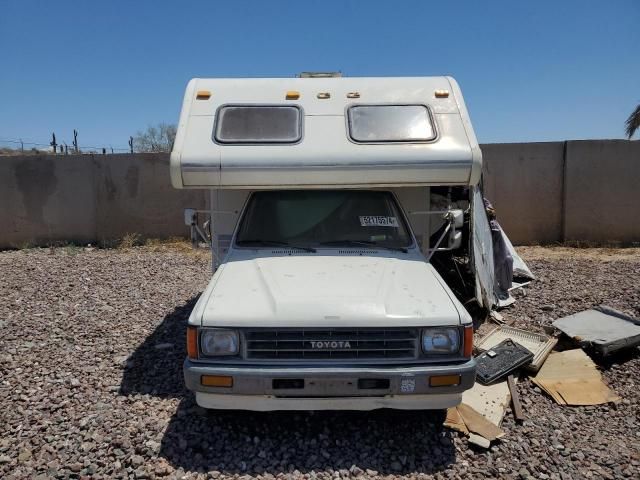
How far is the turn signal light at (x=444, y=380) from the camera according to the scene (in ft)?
10.8

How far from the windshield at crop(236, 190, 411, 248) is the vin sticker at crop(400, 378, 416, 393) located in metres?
1.45

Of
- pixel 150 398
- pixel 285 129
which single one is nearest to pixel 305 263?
pixel 285 129

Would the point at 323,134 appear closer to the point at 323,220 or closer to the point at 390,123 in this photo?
the point at 390,123

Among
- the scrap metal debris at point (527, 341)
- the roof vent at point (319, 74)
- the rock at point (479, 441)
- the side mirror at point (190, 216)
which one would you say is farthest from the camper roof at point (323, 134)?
the rock at point (479, 441)

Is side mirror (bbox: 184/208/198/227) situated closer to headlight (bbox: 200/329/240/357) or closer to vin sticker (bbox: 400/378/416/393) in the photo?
headlight (bbox: 200/329/240/357)

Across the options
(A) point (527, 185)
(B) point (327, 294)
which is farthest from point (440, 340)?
(A) point (527, 185)

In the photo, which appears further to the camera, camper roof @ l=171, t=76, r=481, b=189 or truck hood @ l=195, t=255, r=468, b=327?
camper roof @ l=171, t=76, r=481, b=189

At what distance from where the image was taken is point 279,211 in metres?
4.62

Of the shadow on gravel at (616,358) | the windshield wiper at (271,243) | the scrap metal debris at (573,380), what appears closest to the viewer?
the scrap metal debris at (573,380)

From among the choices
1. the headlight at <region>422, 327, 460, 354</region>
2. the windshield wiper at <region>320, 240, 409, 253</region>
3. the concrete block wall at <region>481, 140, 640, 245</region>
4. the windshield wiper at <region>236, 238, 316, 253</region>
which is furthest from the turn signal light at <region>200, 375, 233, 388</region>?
the concrete block wall at <region>481, 140, 640, 245</region>

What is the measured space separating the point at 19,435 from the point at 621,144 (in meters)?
12.0

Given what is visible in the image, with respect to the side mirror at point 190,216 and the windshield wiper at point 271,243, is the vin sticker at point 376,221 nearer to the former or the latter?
the windshield wiper at point 271,243

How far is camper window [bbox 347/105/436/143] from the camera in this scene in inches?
180

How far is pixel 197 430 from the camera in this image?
12.3 ft
